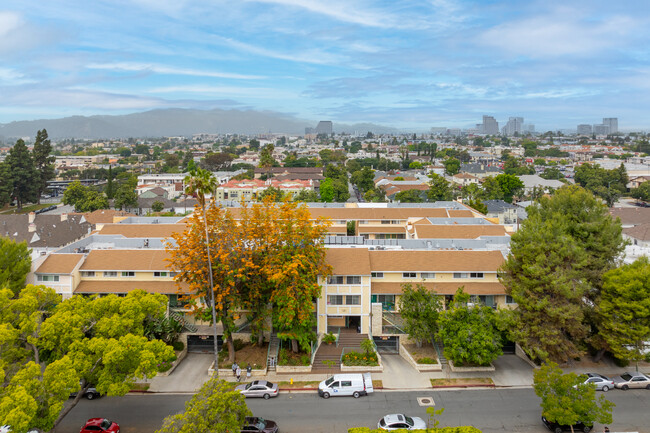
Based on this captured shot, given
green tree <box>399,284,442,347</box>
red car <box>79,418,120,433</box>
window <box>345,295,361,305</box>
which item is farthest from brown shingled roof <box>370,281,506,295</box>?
red car <box>79,418,120,433</box>

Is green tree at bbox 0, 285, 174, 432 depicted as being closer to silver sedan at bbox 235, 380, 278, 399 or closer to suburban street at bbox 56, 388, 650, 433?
suburban street at bbox 56, 388, 650, 433

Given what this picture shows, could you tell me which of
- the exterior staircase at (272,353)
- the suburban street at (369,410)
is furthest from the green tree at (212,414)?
the exterior staircase at (272,353)

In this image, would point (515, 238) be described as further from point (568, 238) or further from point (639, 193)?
point (639, 193)

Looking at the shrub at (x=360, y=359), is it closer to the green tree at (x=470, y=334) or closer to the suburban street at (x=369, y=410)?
the suburban street at (x=369, y=410)

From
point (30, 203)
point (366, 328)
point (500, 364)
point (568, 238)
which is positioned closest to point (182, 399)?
point (366, 328)

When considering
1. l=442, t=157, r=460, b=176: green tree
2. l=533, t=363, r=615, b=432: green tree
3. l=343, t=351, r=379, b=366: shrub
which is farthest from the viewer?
l=442, t=157, r=460, b=176: green tree

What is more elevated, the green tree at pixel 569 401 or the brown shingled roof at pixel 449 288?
the brown shingled roof at pixel 449 288
